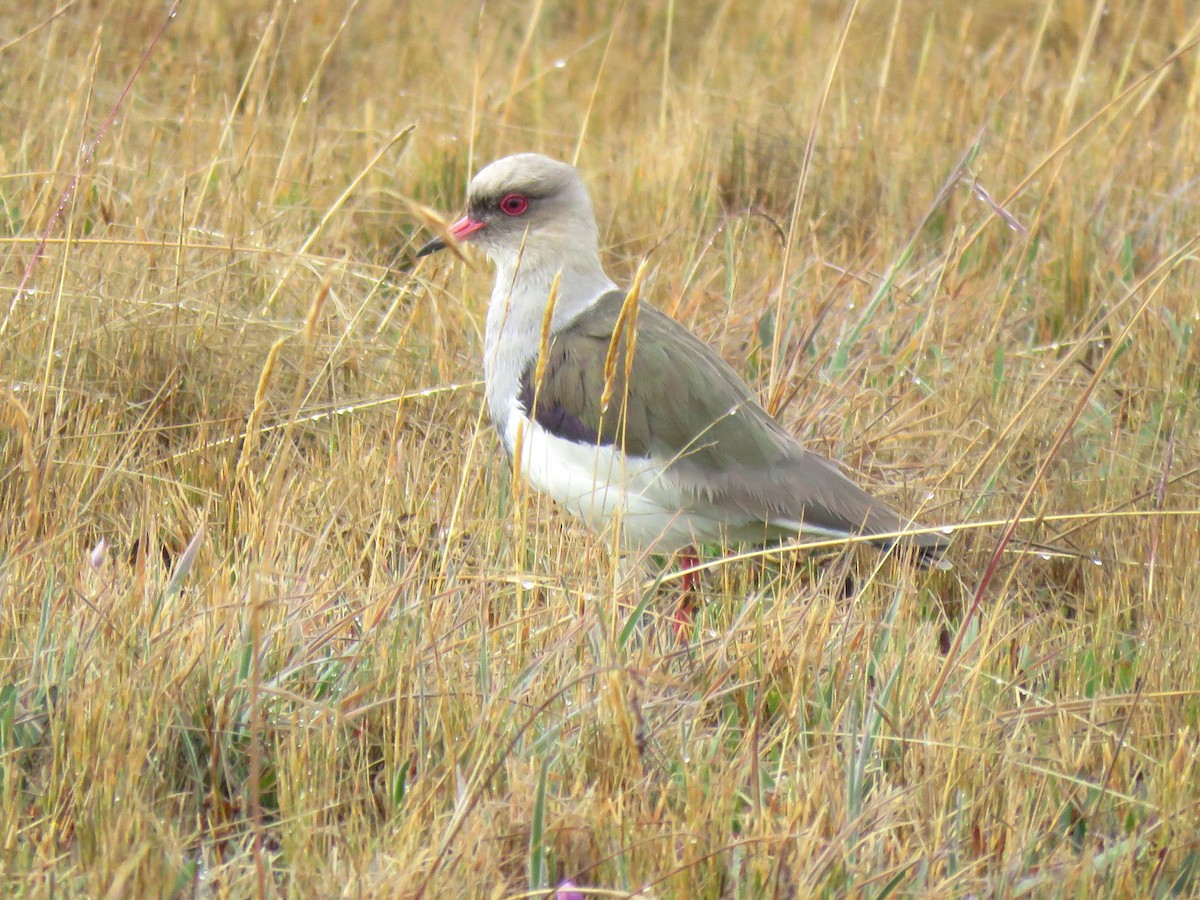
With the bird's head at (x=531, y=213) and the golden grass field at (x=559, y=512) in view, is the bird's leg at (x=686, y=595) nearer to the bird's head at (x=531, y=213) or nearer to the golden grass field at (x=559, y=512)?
the golden grass field at (x=559, y=512)

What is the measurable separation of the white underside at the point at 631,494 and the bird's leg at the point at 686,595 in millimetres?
87

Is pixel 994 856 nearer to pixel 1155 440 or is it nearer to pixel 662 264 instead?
pixel 1155 440

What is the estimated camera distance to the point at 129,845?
87.0 inches

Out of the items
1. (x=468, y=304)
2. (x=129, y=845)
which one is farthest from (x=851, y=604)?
(x=468, y=304)

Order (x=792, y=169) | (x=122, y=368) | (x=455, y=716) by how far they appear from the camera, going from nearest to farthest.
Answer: (x=455, y=716), (x=122, y=368), (x=792, y=169)

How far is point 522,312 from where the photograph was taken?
3893 mm

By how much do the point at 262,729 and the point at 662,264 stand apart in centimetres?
272

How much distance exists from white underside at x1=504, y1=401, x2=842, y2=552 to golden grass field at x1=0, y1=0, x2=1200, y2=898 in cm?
10

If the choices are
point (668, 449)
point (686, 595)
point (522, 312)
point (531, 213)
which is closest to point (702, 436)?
point (668, 449)

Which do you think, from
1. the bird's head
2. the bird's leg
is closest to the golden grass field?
the bird's leg

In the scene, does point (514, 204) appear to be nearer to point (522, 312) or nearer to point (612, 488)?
point (522, 312)

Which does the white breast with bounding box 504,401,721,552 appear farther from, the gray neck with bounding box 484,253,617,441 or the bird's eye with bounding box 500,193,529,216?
the bird's eye with bounding box 500,193,529,216

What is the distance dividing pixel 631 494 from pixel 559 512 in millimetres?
262

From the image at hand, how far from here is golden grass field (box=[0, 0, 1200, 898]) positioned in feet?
7.72
